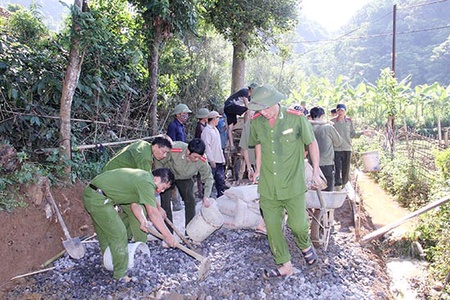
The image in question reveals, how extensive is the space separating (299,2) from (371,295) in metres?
9.24

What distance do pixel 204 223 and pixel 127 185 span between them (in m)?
1.31

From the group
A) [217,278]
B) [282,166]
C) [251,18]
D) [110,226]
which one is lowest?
[217,278]

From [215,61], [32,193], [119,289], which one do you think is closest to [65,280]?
[119,289]

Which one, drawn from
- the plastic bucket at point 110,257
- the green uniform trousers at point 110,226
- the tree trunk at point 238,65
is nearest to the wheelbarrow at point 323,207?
the plastic bucket at point 110,257

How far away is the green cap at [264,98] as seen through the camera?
3443 millimetres

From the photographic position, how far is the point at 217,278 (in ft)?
12.8

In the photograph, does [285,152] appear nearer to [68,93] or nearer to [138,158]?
[138,158]

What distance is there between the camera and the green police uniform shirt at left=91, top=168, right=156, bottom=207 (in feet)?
11.2

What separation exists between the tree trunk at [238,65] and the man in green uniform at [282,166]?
293 inches

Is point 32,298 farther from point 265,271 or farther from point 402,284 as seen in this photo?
point 402,284

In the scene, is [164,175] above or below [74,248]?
above

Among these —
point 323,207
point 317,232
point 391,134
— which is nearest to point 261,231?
point 317,232

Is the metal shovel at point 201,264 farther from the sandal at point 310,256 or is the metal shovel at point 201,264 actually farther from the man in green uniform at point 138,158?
the sandal at point 310,256

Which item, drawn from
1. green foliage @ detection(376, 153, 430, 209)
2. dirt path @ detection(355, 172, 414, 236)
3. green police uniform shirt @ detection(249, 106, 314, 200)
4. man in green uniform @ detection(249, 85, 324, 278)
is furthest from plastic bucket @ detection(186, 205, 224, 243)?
green foliage @ detection(376, 153, 430, 209)
